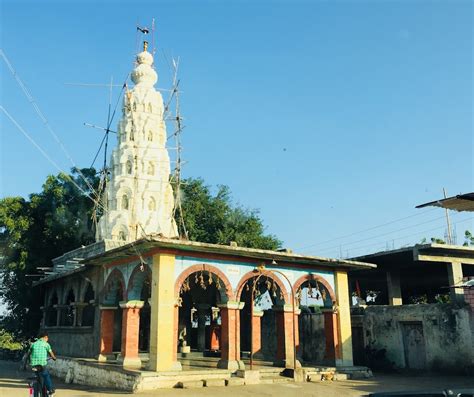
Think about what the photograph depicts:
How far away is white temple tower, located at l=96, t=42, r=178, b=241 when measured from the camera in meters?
33.8

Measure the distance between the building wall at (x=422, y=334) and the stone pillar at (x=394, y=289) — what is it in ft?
5.57

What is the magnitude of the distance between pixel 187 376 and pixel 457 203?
30.7ft

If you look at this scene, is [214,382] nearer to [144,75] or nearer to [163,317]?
[163,317]

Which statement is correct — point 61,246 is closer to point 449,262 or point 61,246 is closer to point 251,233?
point 251,233

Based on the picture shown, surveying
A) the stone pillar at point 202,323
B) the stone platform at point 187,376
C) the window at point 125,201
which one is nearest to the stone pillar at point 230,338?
the stone platform at point 187,376

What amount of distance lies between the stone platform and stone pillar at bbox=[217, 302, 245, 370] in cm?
38

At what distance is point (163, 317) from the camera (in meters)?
15.0

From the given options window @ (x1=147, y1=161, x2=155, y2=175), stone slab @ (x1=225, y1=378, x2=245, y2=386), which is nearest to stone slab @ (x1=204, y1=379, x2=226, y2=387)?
stone slab @ (x1=225, y1=378, x2=245, y2=386)

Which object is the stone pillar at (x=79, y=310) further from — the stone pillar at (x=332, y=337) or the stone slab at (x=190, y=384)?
the stone pillar at (x=332, y=337)

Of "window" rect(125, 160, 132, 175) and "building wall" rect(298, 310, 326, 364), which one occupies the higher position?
"window" rect(125, 160, 132, 175)

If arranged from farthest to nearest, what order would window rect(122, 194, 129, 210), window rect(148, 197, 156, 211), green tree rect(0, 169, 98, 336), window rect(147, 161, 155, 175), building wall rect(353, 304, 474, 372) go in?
window rect(147, 161, 155, 175) → window rect(148, 197, 156, 211) → window rect(122, 194, 129, 210) → green tree rect(0, 169, 98, 336) → building wall rect(353, 304, 474, 372)

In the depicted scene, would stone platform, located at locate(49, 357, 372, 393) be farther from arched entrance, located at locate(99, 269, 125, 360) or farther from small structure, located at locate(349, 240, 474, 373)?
small structure, located at locate(349, 240, 474, 373)

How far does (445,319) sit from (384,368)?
3623 millimetres

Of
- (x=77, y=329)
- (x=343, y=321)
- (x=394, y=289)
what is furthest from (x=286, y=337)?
(x=77, y=329)
